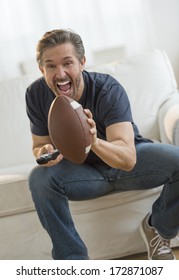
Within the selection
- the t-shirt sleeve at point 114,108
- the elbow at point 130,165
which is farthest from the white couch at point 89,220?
the t-shirt sleeve at point 114,108

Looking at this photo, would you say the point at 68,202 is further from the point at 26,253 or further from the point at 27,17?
the point at 27,17

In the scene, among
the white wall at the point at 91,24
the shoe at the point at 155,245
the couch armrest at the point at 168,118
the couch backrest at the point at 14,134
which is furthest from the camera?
the white wall at the point at 91,24

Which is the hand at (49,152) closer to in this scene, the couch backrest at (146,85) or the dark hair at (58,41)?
the dark hair at (58,41)

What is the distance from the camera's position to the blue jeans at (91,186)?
1693 mm

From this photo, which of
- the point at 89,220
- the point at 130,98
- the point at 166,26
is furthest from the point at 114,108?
the point at 166,26

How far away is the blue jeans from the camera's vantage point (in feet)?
5.56

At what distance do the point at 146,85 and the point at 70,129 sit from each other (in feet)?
3.31

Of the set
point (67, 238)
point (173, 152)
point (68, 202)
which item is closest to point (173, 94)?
point (173, 152)

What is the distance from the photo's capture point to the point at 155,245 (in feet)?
6.08

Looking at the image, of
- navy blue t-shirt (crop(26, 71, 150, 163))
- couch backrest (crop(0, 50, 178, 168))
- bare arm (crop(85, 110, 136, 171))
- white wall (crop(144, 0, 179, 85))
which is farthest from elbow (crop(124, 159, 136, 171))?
white wall (crop(144, 0, 179, 85))

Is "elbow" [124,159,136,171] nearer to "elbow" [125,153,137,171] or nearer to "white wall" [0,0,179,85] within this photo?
"elbow" [125,153,137,171]

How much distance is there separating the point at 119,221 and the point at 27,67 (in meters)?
1.33

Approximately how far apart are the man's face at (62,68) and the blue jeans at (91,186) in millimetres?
264

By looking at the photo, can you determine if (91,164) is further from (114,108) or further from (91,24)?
Answer: (91,24)
